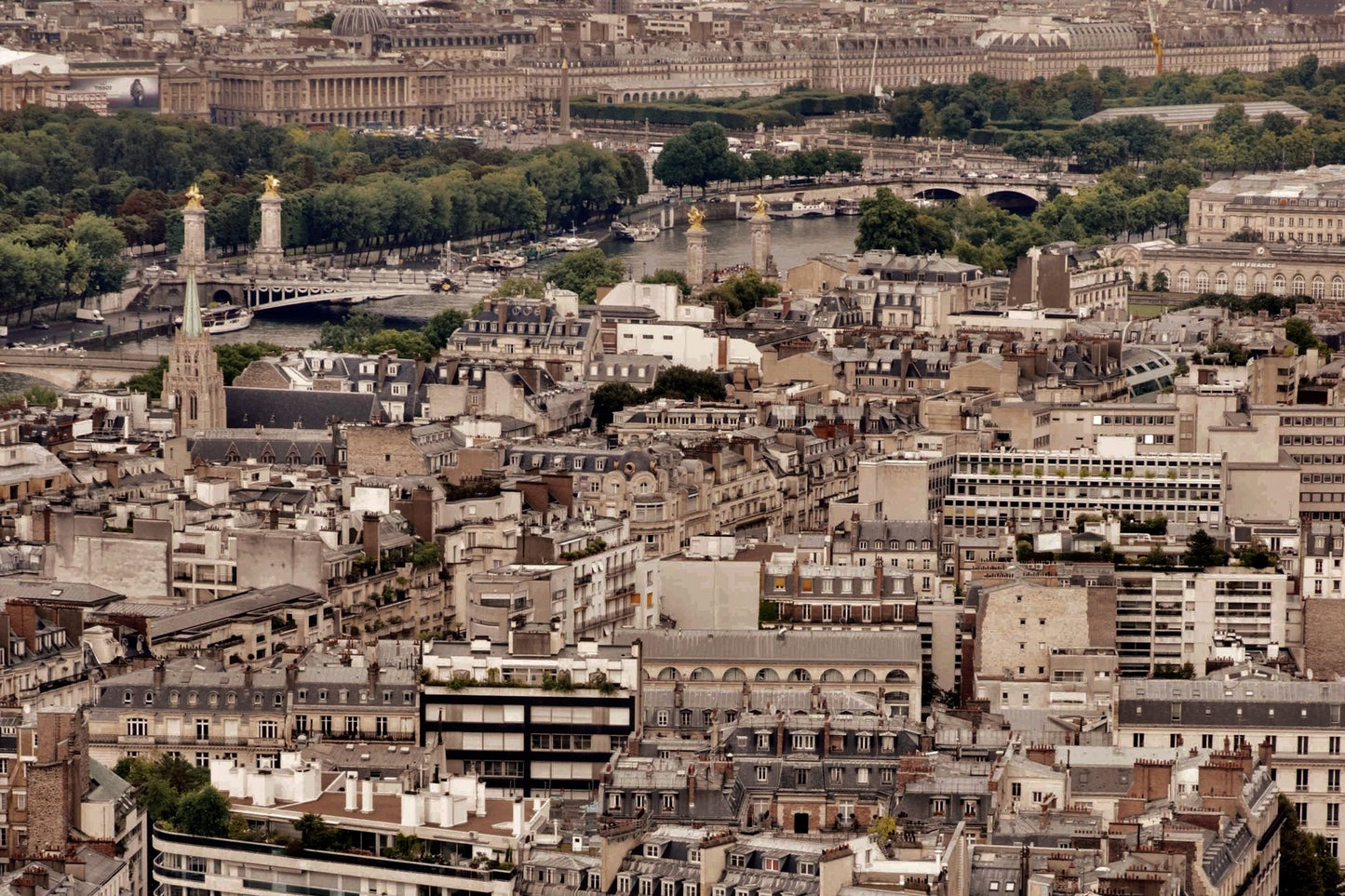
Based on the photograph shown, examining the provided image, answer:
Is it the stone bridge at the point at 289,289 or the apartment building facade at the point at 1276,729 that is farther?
the stone bridge at the point at 289,289

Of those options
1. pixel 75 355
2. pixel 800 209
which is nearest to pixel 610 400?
pixel 75 355

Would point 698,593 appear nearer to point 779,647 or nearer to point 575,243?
point 779,647

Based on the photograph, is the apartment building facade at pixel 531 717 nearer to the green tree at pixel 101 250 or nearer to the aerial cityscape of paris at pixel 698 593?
the aerial cityscape of paris at pixel 698 593

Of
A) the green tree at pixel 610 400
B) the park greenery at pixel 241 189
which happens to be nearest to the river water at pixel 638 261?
the park greenery at pixel 241 189

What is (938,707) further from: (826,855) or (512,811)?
(826,855)

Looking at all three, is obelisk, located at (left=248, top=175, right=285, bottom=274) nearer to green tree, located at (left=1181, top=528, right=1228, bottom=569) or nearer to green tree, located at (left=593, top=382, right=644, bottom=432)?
green tree, located at (left=593, top=382, right=644, bottom=432)
